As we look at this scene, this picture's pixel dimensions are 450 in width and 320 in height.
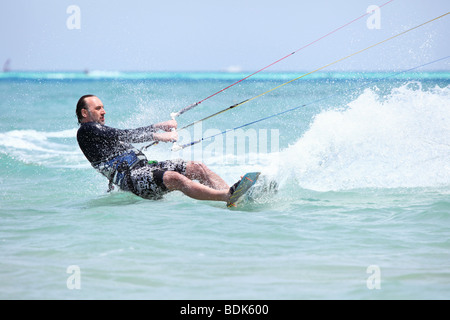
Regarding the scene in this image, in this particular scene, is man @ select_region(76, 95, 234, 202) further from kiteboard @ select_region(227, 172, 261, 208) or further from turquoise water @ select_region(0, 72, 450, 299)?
turquoise water @ select_region(0, 72, 450, 299)

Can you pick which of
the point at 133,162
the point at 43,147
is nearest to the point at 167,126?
the point at 133,162

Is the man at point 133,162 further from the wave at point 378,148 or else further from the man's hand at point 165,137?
the wave at point 378,148

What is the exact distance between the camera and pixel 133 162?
6.28 m

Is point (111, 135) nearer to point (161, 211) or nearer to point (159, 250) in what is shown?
point (161, 211)

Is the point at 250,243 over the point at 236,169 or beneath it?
beneath

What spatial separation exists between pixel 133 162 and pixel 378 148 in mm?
3188

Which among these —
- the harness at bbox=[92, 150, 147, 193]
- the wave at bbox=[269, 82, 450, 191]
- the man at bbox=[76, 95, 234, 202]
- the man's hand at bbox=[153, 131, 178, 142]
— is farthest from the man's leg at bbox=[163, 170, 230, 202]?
the wave at bbox=[269, 82, 450, 191]

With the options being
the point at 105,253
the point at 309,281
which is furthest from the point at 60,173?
the point at 309,281

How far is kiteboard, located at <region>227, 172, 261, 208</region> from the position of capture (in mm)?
5836

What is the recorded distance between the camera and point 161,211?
19.5 ft

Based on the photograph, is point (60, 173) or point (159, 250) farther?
point (60, 173)

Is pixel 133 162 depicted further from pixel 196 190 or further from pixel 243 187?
pixel 243 187

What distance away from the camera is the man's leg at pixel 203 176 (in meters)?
6.23
